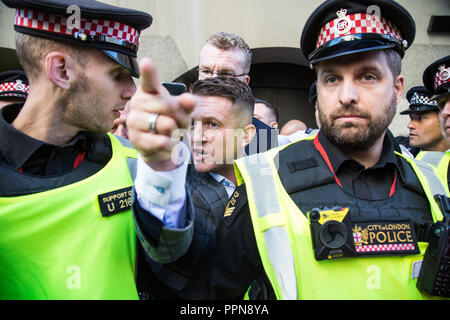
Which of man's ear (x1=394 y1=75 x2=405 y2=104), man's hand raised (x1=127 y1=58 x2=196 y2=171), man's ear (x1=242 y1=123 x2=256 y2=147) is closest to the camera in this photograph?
man's hand raised (x1=127 y1=58 x2=196 y2=171)

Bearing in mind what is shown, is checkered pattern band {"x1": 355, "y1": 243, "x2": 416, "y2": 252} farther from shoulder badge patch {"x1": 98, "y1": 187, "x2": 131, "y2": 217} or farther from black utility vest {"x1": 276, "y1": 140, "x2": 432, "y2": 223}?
shoulder badge patch {"x1": 98, "y1": 187, "x2": 131, "y2": 217}

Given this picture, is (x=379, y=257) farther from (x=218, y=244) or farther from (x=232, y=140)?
(x=232, y=140)

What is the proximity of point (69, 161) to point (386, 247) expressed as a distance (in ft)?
3.78

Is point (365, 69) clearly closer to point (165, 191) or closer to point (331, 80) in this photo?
point (331, 80)

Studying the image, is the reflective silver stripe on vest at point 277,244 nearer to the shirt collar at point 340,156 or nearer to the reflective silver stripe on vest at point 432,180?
the shirt collar at point 340,156

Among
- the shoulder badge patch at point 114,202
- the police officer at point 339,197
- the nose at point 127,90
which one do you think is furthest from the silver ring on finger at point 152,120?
the nose at point 127,90

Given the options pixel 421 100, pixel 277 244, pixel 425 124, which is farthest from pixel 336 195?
pixel 421 100

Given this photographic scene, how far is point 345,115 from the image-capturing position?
1328 mm

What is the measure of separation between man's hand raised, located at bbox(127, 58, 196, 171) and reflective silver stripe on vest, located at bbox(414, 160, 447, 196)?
103 centimetres

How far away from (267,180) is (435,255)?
23.6 inches

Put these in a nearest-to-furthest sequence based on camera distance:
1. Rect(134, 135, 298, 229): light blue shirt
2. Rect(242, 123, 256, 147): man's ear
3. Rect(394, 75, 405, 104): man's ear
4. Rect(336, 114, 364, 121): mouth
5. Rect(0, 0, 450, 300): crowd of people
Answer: Rect(134, 135, 298, 229): light blue shirt < Rect(0, 0, 450, 300): crowd of people < Rect(336, 114, 364, 121): mouth < Rect(394, 75, 405, 104): man's ear < Rect(242, 123, 256, 147): man's ear

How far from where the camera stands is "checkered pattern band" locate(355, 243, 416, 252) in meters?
1.12

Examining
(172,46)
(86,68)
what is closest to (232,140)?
(86,68)

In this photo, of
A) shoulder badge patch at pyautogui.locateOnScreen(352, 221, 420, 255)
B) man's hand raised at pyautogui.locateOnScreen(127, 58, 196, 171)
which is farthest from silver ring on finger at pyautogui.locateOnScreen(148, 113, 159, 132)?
shoulder badge patch at pyautogui.locateOnScreen(352, 221, 420, 255)
